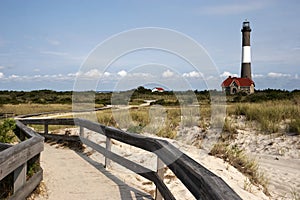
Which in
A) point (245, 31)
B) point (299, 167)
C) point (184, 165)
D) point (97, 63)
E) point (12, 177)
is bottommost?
point (299, 167)

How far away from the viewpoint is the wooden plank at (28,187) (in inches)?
191

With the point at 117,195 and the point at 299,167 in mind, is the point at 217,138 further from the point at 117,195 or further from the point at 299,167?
the point at 117,195

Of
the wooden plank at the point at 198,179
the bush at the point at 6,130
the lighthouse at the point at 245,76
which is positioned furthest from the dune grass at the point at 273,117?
the lighthouse at the point at 245,76

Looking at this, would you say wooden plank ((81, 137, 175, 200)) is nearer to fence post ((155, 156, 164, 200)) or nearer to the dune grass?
fence post ((155, 156, 164, 200))

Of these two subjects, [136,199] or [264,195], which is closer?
[136,199]

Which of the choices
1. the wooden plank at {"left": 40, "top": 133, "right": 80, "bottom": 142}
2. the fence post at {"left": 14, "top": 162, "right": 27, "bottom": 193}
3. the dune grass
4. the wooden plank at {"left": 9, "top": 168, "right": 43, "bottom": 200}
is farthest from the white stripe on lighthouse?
the fence post at {"left": 14, "top": 162, "right": 27, "bottom": 193}

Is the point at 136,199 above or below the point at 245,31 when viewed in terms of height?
below

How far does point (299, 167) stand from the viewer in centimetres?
1152

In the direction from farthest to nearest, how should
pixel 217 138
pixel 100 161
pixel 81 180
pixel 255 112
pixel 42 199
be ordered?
pixel 255 112, pixel 217 138, pixel 100 161, pixel 81 180, pixel 42 199

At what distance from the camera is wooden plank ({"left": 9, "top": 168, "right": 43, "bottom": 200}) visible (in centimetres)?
484

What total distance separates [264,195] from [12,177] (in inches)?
207

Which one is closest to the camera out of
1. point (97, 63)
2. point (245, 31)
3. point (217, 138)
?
point (97, 63)

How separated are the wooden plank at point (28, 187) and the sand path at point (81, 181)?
0.96 ft

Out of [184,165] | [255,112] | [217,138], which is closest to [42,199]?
[184,165]
